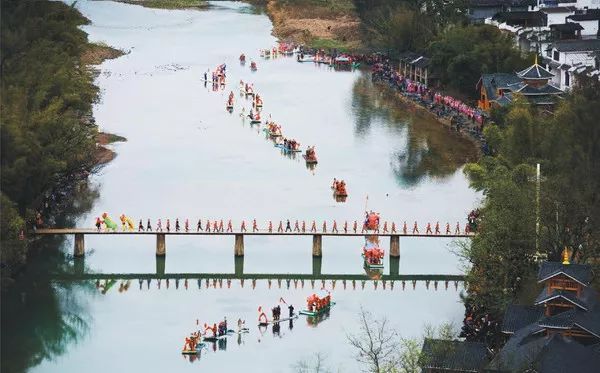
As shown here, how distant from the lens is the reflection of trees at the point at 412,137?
303ft

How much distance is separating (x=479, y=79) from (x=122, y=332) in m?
57.4

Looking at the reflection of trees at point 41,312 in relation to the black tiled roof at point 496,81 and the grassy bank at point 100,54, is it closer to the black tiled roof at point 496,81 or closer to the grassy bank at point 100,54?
the black tiled roof at point 496,81

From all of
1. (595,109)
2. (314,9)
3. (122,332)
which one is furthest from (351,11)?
(122,332)

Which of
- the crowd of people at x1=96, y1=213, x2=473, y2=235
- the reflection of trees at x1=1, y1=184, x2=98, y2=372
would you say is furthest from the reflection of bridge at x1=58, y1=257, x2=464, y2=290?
the crowd of people at x1=96, y1=213, x2=473, y2=235

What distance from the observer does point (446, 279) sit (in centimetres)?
Answer: 6712

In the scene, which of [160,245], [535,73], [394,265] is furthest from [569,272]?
[535,73]

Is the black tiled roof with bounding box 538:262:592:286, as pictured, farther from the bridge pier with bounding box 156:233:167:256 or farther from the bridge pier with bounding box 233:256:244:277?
the bridge pier with bounding box 156:233:167:256

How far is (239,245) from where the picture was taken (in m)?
69.8

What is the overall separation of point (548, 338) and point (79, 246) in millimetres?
28248

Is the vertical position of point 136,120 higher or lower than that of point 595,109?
lower

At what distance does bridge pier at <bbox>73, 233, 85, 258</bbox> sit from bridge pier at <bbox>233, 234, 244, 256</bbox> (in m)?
7.31

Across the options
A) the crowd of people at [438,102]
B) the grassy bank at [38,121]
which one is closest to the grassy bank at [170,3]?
the crowd of people at [438,102]

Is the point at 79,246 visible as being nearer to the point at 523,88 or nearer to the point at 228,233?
the point at 228,233

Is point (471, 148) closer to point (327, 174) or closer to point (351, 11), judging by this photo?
point (327, 174)
